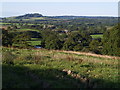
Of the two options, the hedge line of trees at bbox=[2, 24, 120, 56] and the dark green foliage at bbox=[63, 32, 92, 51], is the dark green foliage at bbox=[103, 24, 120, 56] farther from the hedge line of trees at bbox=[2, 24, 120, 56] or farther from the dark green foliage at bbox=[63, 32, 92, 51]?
the dark green foliage at bbox=[63, 32, 92, 51]

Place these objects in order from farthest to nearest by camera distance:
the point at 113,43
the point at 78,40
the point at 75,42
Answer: the point at 78,40
the point at 75,42
the point at 113,43

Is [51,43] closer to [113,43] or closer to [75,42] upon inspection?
[75,42]

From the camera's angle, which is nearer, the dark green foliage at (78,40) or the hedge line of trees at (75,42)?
the hedge line of trees at (75,42)

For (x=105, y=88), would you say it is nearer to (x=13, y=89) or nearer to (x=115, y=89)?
(x=115, y=89)

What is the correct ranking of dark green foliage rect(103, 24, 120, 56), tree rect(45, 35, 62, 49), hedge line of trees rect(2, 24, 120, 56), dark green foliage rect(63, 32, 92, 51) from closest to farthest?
dark green foliage rect(103, 24, 120, 56), hedge line of trees rect(2, 24, 120, 56), tree rect(45, 35, 62, 49), dark green foliage rect(63, 32, 92, 51)

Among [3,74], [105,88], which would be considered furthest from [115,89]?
[3,74]

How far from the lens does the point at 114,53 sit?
41781 millimetres

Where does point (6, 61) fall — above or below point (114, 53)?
above

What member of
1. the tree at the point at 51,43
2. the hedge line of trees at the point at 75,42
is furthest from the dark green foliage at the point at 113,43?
the tree at the point at 51,43

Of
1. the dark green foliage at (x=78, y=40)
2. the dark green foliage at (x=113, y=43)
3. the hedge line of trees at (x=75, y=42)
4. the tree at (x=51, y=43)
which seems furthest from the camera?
the dark green foliage at (x=78, y=40)

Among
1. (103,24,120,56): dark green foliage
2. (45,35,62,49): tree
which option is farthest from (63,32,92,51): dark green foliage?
(103,24,120,56): dark green foliage

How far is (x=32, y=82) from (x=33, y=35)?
225 feet

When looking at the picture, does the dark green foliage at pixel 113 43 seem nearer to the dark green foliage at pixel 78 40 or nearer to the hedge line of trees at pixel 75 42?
→ the hedge line of trees at pixel 75 42

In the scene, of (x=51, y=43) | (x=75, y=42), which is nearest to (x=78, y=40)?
(x=75, y=42)
